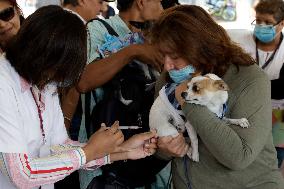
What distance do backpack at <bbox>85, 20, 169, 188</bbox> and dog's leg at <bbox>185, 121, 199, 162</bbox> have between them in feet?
0.85

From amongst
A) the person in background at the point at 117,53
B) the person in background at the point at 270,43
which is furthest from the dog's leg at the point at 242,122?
the person in background at the point at 270,43

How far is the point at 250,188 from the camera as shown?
4.41ft

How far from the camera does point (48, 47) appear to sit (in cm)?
118

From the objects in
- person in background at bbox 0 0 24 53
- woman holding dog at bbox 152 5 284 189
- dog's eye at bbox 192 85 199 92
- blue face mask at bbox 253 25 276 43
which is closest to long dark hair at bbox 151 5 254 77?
woman holding dog at bbox 152 5 284 189

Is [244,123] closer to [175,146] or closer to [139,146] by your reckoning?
[175,146]

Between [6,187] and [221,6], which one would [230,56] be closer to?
[6,187]

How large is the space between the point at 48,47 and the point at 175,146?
1.90 feet

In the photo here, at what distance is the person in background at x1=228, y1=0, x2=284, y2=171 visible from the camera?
258 cm

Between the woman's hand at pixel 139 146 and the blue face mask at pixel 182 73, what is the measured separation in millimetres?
251

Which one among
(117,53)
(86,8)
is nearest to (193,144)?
(117,53)

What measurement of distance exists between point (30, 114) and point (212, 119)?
1.93 feet

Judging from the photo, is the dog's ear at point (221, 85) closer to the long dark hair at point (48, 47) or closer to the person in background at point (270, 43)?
the long dark hair at point (48, 47)

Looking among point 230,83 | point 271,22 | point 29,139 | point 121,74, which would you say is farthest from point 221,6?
point 29,139

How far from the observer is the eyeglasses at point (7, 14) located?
5.88ft
